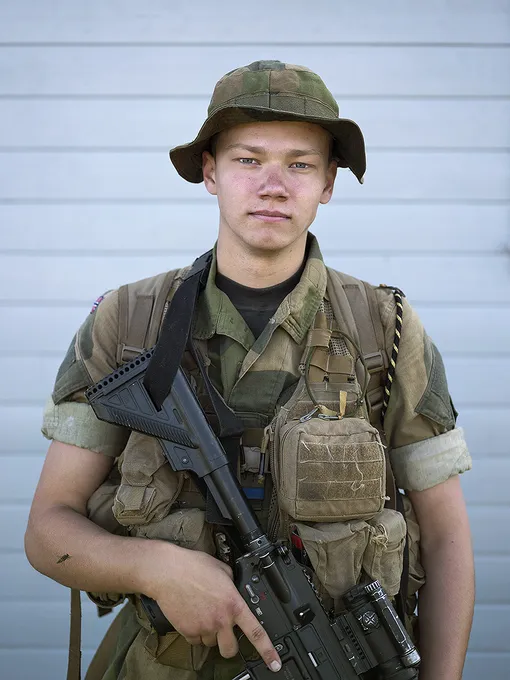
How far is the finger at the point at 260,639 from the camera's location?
5.61 feet

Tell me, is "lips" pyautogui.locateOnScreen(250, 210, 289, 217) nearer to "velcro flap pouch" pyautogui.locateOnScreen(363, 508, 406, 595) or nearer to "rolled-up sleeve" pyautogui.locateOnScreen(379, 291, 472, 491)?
"rolled-up sleeve" pyautogui.locateOnScreen(379, 291, 472, 491)

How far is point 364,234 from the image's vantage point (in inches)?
127

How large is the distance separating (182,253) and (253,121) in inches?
51.4

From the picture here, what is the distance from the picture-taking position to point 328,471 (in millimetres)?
1797

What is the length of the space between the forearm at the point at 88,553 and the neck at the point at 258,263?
0.74 meters

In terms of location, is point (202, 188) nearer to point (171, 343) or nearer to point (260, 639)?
point (171, 343)

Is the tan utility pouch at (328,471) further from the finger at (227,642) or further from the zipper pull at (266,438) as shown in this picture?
the finger at (227,642)

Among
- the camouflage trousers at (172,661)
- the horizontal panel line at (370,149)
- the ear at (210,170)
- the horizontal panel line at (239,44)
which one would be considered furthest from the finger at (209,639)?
the horizontal panel line at (239,44)

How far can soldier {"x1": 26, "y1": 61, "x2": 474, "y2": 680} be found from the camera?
→ 1825 millimetres

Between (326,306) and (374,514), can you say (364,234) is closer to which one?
(326,306)

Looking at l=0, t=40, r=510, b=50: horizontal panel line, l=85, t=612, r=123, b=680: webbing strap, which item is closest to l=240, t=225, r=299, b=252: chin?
l=85, t=612, r=123, b=680: webbing strap

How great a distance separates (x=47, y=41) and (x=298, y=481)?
2.27 m

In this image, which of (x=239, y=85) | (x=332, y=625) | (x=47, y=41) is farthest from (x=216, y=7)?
(x=332, y=625)

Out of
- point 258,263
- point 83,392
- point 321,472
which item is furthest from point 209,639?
point 258,263
